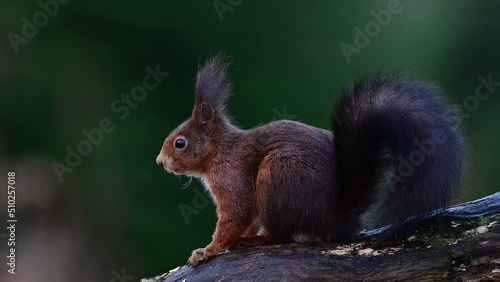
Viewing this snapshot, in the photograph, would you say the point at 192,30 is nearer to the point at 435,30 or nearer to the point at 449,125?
the point at 435,30

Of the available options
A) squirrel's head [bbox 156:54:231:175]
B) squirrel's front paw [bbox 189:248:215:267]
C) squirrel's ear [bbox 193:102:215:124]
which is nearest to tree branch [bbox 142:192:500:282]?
squirrel's front paw [bbox 189:248:215:267]

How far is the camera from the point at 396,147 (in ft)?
8.23

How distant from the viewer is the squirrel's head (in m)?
2.98

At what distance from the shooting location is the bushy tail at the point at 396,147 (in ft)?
8.12

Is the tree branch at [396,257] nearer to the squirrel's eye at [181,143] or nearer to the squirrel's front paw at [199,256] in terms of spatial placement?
the squirrel's front paw at [199,256]

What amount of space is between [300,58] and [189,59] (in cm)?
82

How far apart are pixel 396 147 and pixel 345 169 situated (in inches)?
9.4

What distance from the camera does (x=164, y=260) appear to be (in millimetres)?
5441

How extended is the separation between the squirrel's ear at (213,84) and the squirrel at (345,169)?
0.64ft

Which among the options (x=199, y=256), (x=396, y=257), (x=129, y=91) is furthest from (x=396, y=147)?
Result: (x=129, y=91)

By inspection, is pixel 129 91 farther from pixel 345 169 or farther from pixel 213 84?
pixel 345 169

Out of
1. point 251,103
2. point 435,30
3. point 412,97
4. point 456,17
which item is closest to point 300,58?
point 251,103

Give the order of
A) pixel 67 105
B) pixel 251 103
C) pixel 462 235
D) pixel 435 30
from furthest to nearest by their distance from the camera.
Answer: pixel 435 30 → pixel 67 105 → pixel 251 103 → pixel 462 235

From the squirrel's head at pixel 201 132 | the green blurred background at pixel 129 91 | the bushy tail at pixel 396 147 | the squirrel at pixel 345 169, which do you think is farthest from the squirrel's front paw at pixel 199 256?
the green blurred background at pixel 129 91
